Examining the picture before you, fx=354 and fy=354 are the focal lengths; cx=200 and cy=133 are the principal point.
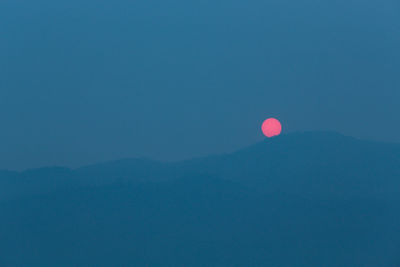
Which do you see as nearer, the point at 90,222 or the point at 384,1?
the point at 90,222

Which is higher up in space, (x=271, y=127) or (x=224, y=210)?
(x=271, y=127)

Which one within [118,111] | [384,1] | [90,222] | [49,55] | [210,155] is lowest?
[90,222]

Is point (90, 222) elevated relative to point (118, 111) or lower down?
lower down

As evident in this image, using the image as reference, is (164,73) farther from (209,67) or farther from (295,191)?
(295,191)

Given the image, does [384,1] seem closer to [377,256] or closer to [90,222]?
[377,256]

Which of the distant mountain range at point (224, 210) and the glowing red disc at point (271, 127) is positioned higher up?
the glowing red disc at point (271, 127)

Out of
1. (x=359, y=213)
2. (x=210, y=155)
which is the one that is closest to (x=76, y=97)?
(x=210, y=155)

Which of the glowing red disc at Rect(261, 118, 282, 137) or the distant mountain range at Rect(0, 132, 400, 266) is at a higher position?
the glowing red disc at Rect(261, 118, 282, 137)
